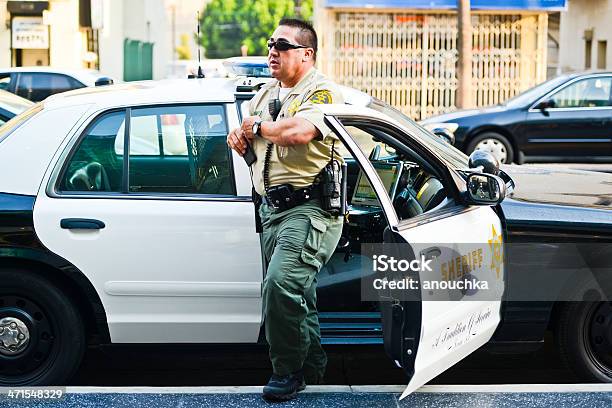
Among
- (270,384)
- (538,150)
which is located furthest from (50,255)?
(538,150)

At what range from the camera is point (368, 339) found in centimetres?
481

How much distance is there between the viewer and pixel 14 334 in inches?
186

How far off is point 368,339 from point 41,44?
21.4 m

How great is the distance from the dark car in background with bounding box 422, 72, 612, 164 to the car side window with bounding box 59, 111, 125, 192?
949 centimetres

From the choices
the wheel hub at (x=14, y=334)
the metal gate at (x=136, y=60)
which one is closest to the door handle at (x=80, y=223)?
the wheel hub at (x=14, y=334)

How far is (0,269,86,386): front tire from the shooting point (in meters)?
4.70

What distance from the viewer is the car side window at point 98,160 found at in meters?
4.79

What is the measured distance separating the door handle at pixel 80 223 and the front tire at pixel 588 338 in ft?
6.99

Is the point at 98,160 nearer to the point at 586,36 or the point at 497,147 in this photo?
the point at 497,147

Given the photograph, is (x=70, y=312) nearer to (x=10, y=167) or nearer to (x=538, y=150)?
(x=10, y=167)

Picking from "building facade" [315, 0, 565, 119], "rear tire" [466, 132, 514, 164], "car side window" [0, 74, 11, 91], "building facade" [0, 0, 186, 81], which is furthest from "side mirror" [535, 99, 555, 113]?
"building facade" [0, 0, 186, 81]

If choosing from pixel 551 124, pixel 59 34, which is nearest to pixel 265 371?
pixel 551 124

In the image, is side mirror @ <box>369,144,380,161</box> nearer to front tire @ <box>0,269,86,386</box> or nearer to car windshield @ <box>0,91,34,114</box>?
front tire @ <box>0,269,86,386</box>

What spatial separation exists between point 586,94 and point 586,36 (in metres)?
16.8
